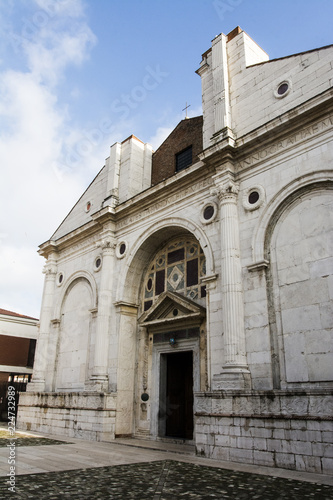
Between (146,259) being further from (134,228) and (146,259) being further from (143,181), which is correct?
(143,181)

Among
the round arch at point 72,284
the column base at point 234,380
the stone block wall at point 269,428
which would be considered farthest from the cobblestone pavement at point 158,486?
the round arch at point 72,284

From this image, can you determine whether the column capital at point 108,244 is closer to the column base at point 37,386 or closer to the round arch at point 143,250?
the round arch at point 143,250

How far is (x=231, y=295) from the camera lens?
10.8 m

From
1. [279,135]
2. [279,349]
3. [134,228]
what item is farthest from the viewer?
[134,228]

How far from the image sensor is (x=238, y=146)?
12.0 metres

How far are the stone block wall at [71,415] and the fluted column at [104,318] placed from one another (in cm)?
70

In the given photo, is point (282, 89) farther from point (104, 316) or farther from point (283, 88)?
point (104, 316)

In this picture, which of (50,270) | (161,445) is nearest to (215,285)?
(161,445)

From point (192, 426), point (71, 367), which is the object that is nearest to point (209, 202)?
point (192, 426)

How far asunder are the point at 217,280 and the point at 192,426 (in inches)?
206

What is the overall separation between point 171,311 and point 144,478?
739 cm

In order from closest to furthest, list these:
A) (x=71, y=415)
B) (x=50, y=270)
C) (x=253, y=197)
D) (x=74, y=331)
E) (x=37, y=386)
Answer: (x=253, y=197) → (x=71, y=415) → (x=74, y=331) → (x=37, y=386) → (x=50, y=270)

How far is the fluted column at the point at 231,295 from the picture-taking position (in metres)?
10.0

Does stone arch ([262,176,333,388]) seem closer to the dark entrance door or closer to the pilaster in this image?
the dark entrance door
